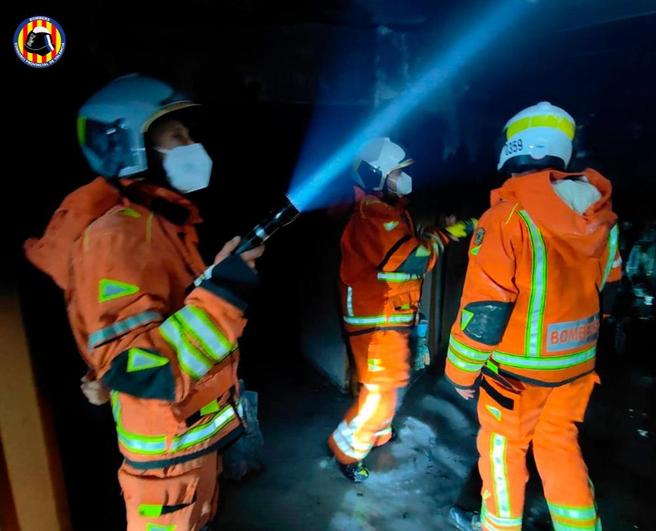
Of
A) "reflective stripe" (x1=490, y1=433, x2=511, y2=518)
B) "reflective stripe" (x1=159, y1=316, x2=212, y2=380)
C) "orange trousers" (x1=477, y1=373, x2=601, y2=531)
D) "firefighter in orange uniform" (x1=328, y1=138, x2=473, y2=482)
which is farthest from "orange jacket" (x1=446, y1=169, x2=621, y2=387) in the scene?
"reflective stripe" (x1=159, y1=316, x2=212, y2=380)

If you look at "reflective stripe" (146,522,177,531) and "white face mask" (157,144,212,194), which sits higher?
"white face mask" (157,144,212,194)

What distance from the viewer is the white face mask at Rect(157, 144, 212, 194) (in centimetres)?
189

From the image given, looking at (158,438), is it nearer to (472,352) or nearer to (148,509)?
(148,509)

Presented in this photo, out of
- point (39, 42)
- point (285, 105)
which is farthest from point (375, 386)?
point (39, 42)

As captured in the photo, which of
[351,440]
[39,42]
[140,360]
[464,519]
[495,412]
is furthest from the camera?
[351,440]

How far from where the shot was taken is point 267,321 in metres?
5.50

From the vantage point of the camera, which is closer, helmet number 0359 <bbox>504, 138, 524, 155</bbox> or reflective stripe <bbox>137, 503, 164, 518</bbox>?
reflective stripe <bbox>137, 503, 164, 518</bbox>

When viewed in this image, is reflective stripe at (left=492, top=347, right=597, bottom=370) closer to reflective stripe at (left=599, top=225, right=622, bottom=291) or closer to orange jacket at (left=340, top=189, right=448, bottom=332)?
reflective stripe at (left=599, top=225, right=622, bottom=291)

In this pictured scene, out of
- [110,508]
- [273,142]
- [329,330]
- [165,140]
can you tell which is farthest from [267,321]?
[165,140]

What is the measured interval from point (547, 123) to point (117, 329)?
2215mm

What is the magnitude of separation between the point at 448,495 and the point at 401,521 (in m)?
0.42

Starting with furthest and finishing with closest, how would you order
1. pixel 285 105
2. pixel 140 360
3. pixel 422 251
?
pixel 285 105
pixel 422 251
pixel 140 360

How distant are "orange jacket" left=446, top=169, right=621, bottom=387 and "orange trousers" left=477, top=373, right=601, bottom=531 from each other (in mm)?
125

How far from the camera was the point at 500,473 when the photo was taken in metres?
2.46
